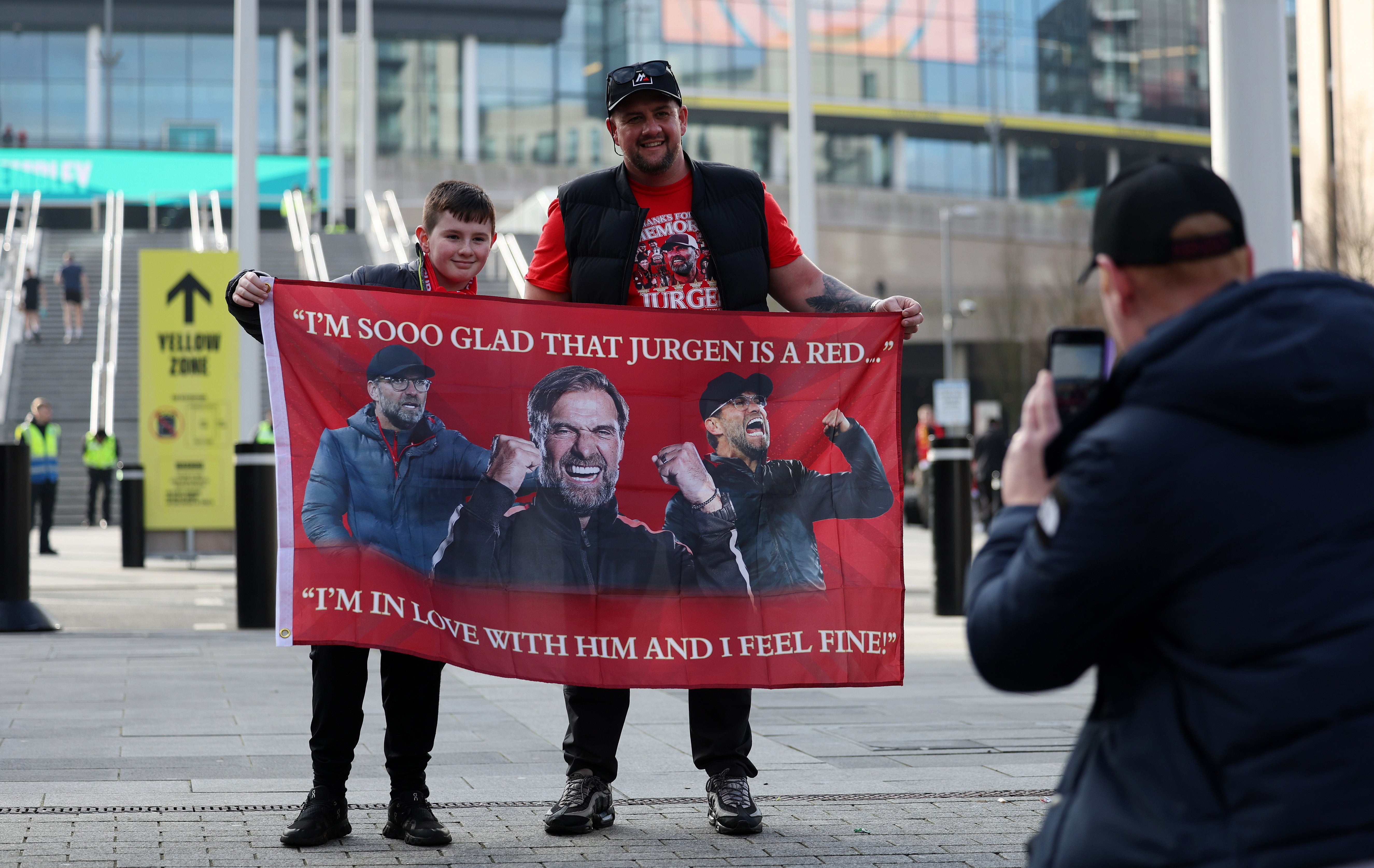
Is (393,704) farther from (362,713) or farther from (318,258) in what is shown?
(318,258)

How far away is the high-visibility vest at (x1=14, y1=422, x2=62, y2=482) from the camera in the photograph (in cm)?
2003

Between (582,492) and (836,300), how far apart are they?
1.06 m

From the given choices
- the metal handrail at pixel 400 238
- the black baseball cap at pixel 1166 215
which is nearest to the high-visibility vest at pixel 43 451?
the metal handrail at pixel 400 238

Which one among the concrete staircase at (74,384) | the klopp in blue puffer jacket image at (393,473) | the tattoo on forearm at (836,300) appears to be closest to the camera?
the klopp in blue puffer jacket image at (393,473)

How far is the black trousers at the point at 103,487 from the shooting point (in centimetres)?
2531

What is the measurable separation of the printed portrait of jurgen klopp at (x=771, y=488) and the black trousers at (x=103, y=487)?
22271 mm

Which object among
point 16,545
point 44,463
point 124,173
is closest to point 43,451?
point 44,463

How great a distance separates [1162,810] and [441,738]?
15.9 feet

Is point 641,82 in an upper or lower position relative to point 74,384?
lower

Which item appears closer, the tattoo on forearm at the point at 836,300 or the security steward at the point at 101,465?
the tattoo on forearm at the point at 836,300

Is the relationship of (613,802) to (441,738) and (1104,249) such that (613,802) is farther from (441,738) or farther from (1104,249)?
(1104,249)

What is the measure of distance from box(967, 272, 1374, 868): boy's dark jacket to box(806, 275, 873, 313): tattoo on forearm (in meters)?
3.15

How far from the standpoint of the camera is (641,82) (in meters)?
4.75

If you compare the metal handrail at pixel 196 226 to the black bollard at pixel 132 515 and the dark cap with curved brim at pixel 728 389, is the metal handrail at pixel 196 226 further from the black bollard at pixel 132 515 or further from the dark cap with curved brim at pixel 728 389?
the dark cap with curved brim at pixel 728 389
